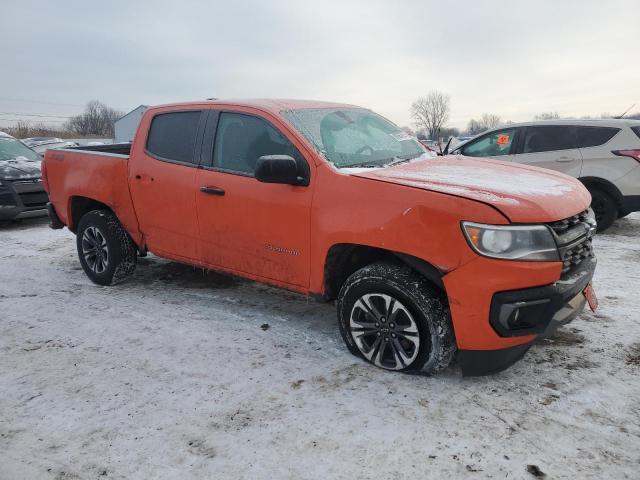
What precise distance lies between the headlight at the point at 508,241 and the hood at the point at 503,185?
0.06 meters

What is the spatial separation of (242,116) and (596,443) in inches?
124

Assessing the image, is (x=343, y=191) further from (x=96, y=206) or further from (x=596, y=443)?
(x=96, y=206)

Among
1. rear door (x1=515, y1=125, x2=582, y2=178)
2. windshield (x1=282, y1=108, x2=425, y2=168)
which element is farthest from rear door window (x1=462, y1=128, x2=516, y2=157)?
windshield (x1=282, y1=108, x2=425, y2=168)

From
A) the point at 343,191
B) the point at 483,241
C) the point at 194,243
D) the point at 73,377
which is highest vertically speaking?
the point at 343,191

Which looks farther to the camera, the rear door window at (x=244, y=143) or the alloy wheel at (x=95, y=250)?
the alloy wheel at (x=95, y=250)

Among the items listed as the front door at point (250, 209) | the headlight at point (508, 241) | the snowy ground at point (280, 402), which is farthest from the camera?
the front door at point (250, 209)

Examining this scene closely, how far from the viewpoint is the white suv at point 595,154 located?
253 inches

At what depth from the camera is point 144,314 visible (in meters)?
4.16

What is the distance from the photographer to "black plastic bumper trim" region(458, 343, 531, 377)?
2.70 meters

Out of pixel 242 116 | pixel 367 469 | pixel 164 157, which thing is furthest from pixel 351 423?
pixel 164 157

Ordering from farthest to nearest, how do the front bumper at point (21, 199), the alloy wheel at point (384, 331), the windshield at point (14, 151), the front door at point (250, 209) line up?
the windshield at point (14, 151)
the front bumper at point (21, 199)
the front door at point (250, 209)
the alloy wheel at point (384, 331)

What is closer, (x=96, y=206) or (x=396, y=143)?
(x=396, y=143)

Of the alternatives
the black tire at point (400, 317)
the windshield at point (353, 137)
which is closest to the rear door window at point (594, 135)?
the windshield at point (353, 137)

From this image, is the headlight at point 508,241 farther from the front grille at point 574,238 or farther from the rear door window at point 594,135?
the rear door window at point 594,135
